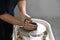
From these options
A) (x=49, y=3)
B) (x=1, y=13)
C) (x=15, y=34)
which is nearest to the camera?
(x=1, y=13)

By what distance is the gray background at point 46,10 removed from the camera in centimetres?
172

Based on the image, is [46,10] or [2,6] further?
[46,10]

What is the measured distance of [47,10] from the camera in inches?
69.9

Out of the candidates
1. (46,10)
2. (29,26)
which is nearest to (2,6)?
(29,26)

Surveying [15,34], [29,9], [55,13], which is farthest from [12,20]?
[55,13]

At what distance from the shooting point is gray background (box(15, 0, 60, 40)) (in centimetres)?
172

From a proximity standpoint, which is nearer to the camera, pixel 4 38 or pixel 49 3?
pixel 4 38

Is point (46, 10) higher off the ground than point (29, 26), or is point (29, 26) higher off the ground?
point (46, 10)

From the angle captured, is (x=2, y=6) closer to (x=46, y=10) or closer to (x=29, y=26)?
(x=29, y=26)

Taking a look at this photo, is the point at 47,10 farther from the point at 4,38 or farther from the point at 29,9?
the point at 4,38

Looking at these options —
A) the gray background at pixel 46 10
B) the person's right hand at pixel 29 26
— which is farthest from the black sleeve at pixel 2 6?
the gray background at pixel 46 10

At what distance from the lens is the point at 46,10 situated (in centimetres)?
177

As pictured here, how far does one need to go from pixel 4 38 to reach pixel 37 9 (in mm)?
724

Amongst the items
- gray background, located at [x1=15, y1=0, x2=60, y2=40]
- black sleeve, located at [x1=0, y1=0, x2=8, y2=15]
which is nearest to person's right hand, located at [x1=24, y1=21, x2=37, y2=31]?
black sleeve, located at [x1=0, y1=0, x2=8, y2=15]
